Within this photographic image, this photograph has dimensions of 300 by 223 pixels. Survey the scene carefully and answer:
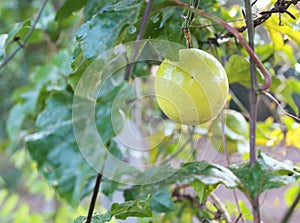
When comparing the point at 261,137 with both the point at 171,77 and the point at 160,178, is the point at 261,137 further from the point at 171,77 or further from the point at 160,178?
the point at 171,77

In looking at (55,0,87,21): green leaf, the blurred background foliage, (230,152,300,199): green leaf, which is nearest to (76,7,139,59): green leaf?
the blurred background foliage

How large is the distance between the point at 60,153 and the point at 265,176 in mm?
352

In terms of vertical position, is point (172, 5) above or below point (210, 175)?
above

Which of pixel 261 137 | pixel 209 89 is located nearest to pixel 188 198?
pixel 261 137

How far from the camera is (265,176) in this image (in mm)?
468

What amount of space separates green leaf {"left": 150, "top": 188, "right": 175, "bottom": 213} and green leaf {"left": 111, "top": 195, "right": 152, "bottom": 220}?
10.0 inches

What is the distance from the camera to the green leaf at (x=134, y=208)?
39 centimetres

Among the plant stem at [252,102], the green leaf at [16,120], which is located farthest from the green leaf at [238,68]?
the green leaf at [16,120]

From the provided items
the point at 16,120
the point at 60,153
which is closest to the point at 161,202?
the point at 60,153

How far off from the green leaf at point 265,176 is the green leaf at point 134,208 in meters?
0.12

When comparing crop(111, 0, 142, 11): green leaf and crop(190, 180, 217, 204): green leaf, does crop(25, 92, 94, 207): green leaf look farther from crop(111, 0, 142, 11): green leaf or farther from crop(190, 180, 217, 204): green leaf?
crop(111, 0, 142, 11): green leaf

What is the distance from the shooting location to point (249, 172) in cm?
48

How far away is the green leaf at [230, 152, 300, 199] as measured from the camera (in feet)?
1.53

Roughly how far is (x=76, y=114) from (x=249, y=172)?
0.26 m
